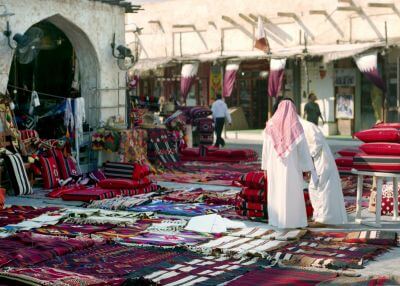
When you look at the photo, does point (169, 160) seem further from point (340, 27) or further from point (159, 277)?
point (340, 27)

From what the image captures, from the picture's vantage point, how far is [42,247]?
6996mm

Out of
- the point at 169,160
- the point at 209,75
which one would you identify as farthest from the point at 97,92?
the point at 209,75

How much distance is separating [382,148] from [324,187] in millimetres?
768

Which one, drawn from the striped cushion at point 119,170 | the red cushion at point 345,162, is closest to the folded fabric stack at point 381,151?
the red cushion at point 345,162

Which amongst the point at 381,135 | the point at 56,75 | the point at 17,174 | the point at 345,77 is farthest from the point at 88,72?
the point at 345,77

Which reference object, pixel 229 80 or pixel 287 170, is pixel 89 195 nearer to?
pixel 287 170

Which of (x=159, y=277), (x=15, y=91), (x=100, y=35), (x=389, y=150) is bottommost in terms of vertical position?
(x=159, y=277)

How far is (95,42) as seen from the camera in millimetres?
13836

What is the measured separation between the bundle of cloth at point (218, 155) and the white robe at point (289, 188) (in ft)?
23.7

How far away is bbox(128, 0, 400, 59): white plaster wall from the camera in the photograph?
21578mm

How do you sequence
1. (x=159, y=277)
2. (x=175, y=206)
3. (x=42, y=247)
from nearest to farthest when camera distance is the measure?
(x=159, y=277) → (x=42, y=247) → (x=175, y=206)

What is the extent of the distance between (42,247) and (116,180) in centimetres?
380

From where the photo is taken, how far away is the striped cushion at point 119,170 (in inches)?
445

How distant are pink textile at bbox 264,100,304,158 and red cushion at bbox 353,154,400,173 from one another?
0.75 meters
